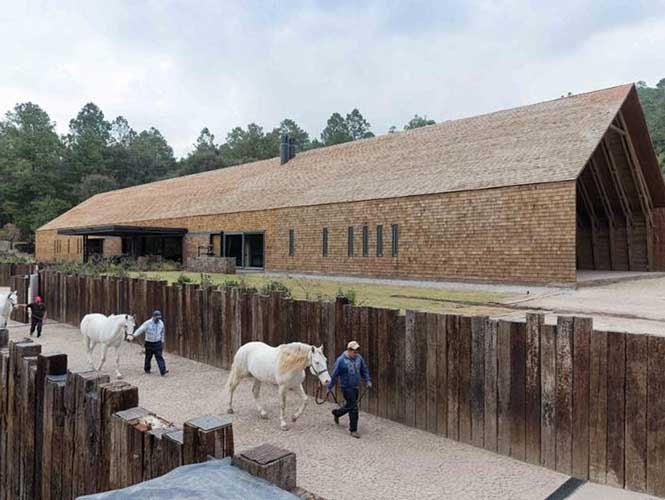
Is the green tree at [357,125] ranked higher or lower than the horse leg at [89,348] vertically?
higher

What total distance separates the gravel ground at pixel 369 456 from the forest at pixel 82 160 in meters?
48.6

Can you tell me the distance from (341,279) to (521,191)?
373 inches

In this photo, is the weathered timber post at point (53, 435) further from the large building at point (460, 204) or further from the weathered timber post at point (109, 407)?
the large building at point (460, 204)

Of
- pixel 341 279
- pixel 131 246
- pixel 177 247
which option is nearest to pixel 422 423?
pixel 341 279

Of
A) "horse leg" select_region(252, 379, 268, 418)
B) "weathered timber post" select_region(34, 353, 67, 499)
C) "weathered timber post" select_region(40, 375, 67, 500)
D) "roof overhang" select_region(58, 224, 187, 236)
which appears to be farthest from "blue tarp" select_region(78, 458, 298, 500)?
"roof overhang" select_region(58, 224, 187, 236)

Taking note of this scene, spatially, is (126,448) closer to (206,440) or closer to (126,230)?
(206,440)

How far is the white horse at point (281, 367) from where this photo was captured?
233 inches

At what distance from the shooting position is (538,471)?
500cm

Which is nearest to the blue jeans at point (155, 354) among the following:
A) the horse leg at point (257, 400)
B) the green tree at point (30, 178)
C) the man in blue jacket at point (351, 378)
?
the horse leg at point (257, 400)

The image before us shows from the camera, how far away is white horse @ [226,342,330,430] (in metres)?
5.93

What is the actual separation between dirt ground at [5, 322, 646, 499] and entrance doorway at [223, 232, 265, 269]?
20.7 metres

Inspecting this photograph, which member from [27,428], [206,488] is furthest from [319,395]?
[206,488]

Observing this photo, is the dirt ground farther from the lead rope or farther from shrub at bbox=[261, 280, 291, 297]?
shrub at bbox=[261, 280, 291, 297]

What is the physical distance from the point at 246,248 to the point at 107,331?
67.9 feet
